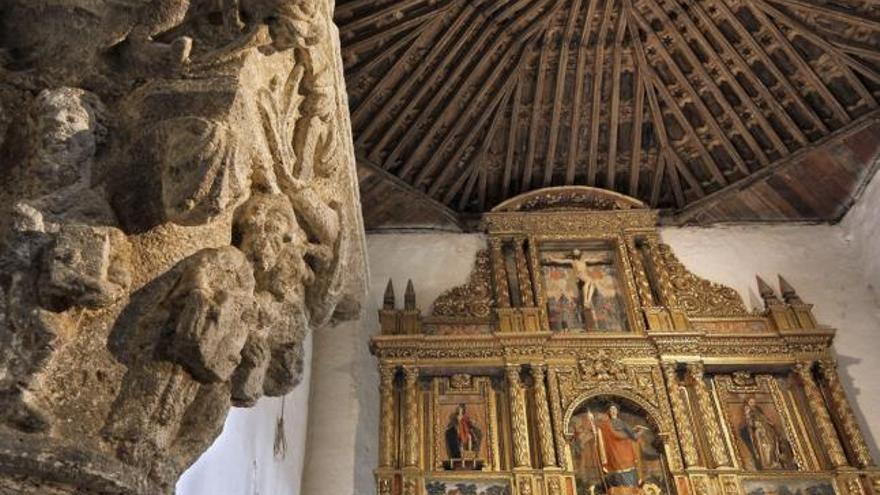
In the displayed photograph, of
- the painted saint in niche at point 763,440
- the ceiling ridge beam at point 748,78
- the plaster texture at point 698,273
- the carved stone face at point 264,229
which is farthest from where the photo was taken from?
the ceiling ridge beam at point 748,78

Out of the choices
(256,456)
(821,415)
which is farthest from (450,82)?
(821,415)

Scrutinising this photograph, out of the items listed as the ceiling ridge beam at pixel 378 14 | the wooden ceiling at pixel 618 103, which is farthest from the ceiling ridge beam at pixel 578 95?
the ceiling ridge beam at pixel 378 14

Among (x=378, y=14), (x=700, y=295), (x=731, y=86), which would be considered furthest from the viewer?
(x=700, y=295)

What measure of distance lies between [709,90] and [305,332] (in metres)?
Answer: 5.52

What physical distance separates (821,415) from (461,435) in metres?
2.80

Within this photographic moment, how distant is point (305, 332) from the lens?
1.94 meters

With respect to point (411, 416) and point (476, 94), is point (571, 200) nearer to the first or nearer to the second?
point (476, 94)

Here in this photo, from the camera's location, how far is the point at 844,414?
18.0 ft

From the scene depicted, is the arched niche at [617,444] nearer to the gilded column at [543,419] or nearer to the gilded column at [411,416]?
the gilded column at [543,419]

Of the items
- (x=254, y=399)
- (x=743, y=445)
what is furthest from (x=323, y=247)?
(x=743, y=445)

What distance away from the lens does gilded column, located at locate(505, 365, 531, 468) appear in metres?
5.29

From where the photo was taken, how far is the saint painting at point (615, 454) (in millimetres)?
5270

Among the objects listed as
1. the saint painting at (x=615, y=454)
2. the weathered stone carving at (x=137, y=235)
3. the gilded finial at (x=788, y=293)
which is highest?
the gilded finial at (x=788, y=293)

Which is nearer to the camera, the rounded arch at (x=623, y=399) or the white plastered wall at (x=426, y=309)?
the white plastered wall at (x=426, y=309)
